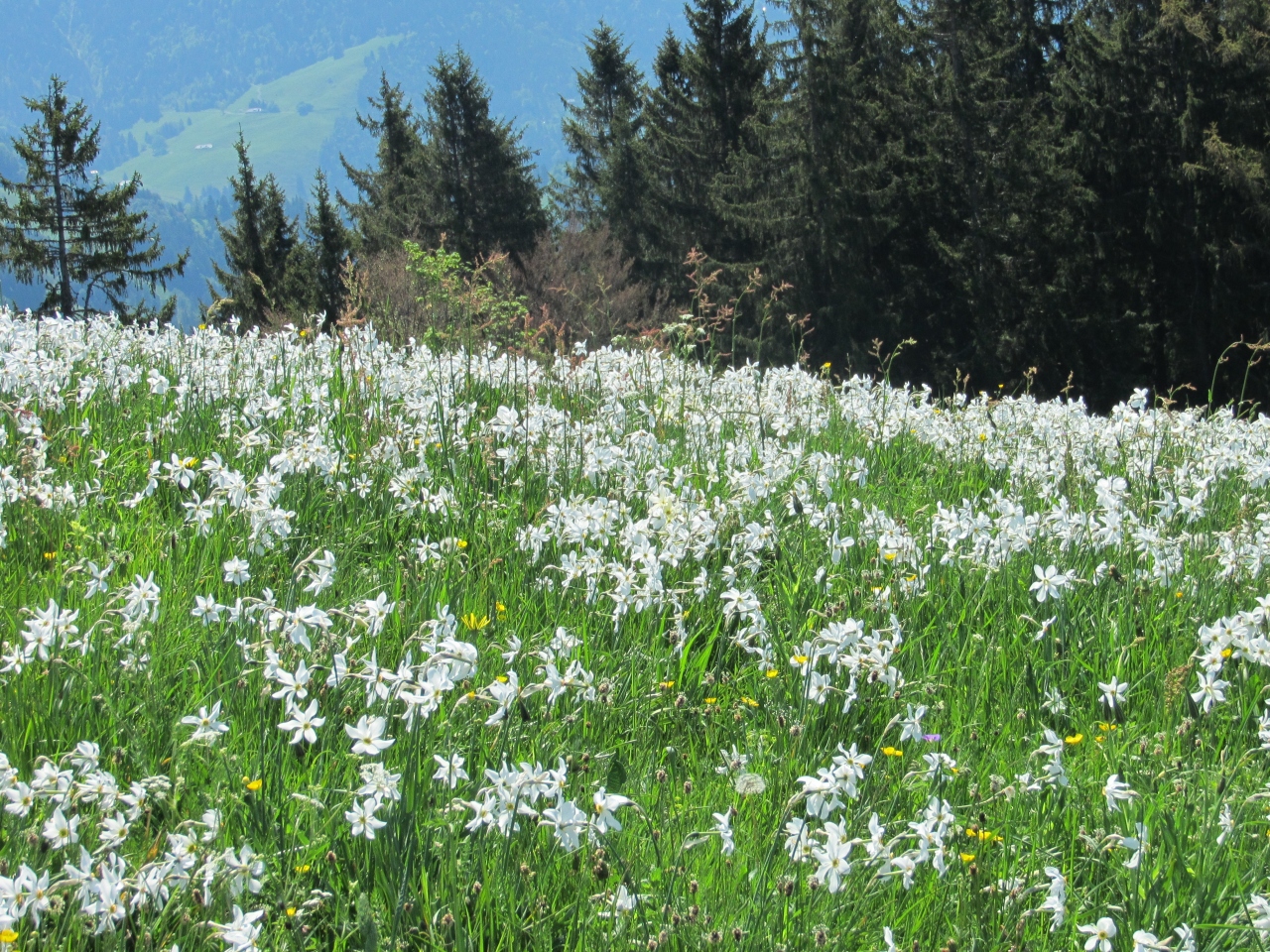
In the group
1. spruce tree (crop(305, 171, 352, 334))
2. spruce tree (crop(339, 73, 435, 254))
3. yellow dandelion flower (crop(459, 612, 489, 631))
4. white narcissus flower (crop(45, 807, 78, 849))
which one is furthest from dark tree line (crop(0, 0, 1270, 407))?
white narcissus flower (crop(45, 807, 78, 849))

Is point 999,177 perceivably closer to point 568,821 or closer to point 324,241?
point 324,241

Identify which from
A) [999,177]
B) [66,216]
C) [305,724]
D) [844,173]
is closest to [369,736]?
[305,724]

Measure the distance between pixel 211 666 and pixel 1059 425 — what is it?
6.00 meters

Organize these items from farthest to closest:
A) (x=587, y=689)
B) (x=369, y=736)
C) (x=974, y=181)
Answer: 1. (x=974, y=181)
2. (x=587, y=689)
3. (x=369, y=736)

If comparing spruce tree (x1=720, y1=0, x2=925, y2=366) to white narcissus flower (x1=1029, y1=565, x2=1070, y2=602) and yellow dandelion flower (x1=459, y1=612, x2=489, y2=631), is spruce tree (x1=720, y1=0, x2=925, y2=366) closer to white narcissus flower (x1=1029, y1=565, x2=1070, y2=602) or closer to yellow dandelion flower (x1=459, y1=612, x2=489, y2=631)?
white narcissus flower (x1=1029, y1=565, x2=1070, y2=602)

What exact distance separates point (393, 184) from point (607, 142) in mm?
13630

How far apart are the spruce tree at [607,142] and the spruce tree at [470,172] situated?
194 inches

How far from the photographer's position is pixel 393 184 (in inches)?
2336

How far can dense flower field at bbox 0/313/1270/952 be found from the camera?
6.93 feet

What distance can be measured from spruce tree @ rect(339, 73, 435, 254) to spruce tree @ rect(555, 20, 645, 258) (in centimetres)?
956

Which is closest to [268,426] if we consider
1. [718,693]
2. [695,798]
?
[718,693]

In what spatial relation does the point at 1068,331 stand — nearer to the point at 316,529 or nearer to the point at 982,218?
the point at 982,218

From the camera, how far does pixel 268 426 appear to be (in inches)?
192

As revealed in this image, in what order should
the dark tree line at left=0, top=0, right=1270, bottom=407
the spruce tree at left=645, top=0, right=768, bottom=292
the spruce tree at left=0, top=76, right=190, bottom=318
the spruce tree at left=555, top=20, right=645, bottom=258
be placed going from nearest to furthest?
1. the dark tree line at left=0, top=0, right=1270, bottom=407
2. the spruce tree at left=645, top=0, right=768, bottom=292
3. the spruce tree at left=0, top=76, right=190, bottom=318
4. the spruce tree at left=555, top=20, right=645, bottom=258
